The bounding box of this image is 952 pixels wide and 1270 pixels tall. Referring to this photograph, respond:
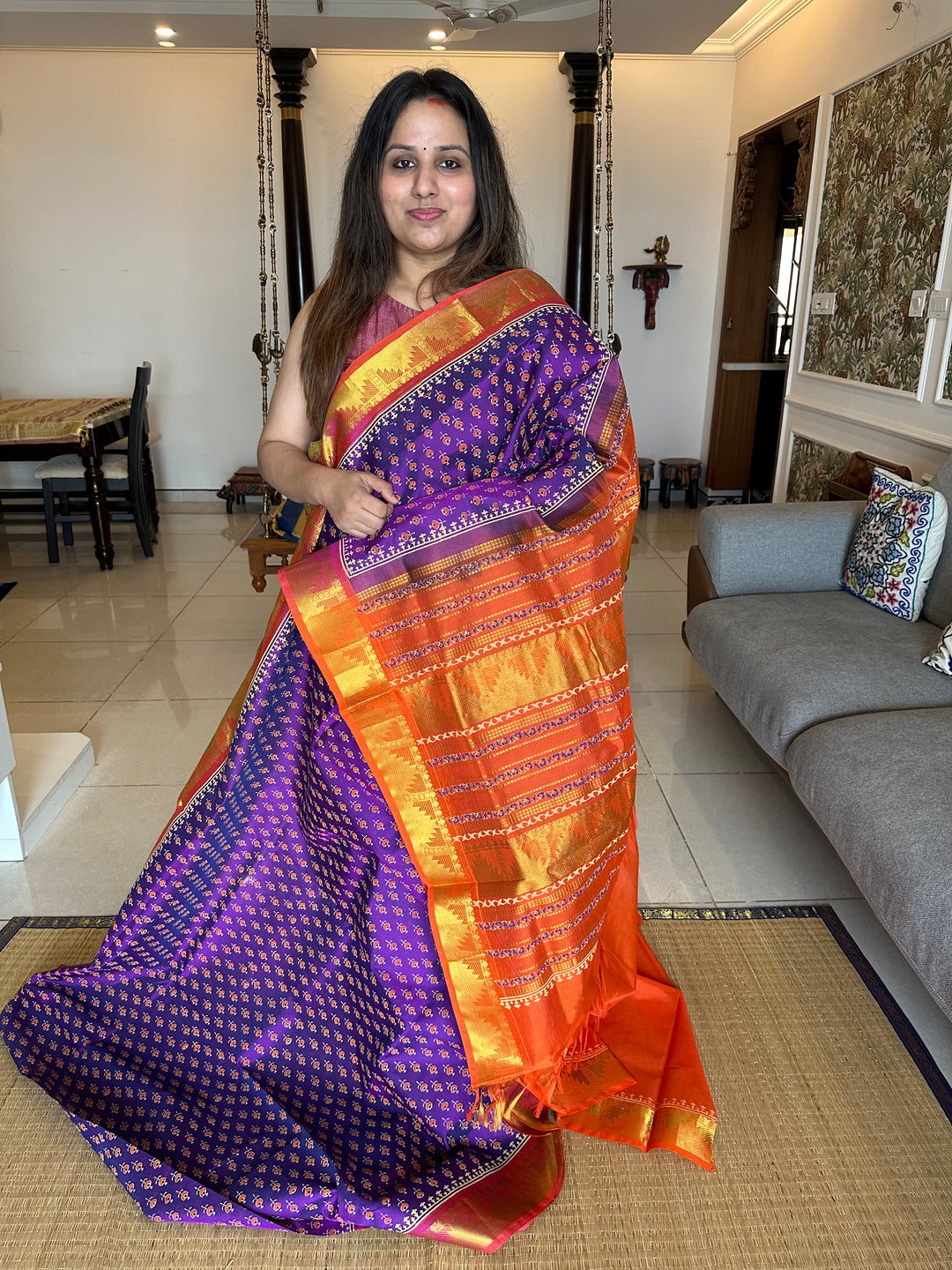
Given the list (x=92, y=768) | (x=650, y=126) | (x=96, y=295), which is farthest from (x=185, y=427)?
(x=92, y=768)

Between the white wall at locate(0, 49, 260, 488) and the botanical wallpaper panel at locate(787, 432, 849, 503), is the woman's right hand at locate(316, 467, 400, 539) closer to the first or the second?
the botanical wallpaper panel at locate(787, 432, 849, 503)

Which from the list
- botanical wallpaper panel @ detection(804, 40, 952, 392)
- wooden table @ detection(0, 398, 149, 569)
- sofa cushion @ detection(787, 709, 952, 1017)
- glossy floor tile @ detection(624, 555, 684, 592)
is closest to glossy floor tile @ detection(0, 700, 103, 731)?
wooden table @ detection(0, 398, 149, 569)

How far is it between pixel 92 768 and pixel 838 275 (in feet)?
11.6

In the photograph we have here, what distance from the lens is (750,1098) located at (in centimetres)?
145

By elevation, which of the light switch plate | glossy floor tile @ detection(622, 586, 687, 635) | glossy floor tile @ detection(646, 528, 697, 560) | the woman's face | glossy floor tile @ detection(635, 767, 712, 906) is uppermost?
the woman's face

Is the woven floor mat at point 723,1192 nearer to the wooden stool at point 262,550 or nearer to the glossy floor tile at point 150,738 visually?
the glossy floor tile at point 150,738

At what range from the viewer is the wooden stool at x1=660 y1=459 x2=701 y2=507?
18.9 feet

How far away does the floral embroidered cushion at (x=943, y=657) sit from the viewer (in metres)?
2.08

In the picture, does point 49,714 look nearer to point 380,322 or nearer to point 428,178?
point 380,322

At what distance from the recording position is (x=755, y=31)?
4.96 meters

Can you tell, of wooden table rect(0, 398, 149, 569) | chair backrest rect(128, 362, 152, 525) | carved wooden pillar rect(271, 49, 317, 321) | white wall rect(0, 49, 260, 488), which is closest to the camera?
wooden table rect(0, 398, 149, 569)

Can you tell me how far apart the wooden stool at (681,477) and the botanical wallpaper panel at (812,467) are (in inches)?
48.7

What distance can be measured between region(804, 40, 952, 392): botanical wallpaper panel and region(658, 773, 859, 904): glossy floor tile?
5.78 ft

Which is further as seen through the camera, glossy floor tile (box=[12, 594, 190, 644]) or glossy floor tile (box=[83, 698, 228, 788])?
glossy floor tile (box=[12, 594, 190, 644])
